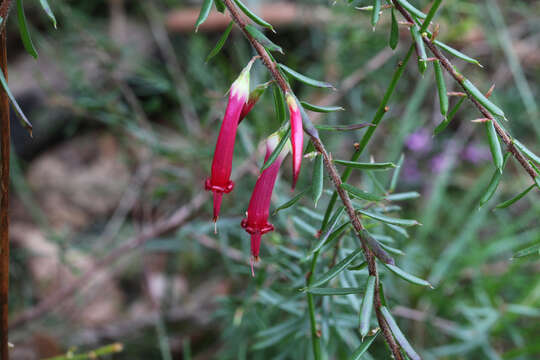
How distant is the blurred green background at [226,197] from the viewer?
1.04 meters

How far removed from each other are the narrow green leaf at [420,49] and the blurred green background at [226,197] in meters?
0.28

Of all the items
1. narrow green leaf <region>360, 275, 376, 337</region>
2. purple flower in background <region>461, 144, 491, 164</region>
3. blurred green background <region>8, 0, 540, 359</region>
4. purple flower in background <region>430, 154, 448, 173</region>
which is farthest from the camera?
purple flower in background <region>461, 144, 491, 164</region>

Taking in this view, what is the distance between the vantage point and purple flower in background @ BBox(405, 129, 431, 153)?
1887 millimetres

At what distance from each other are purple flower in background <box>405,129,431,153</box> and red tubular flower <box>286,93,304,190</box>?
1.60 metres

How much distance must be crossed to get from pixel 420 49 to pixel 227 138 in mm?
Answer: 170

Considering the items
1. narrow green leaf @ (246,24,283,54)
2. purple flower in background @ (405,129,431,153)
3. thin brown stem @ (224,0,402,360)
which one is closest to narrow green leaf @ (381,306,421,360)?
thin brown stem @ (224,0,402,360)

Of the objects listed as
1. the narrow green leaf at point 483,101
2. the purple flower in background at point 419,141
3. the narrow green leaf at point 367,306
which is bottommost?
the purple flower in background at point 419,141

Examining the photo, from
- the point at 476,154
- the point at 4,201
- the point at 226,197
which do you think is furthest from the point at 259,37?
the point at 476,154

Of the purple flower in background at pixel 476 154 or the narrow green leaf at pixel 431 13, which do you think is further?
the purple flower in background at pixel 476 154

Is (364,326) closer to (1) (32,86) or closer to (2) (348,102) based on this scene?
(2) (348,102)

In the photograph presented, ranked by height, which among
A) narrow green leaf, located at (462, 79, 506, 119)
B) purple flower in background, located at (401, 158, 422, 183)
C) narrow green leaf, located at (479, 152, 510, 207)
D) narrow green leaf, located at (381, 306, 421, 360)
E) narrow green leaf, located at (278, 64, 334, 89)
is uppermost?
narrow green leaf, located at (278, 64, 334, 89)

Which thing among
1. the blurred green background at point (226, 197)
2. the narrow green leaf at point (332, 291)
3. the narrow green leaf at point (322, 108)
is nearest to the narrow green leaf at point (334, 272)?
the narrow green leaf at point (332, 291)

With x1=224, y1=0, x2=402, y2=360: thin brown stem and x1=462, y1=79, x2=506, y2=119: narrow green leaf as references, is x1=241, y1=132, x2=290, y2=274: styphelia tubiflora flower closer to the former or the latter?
x1=224, y1=0, x2=402, y2=360: thin brown stem

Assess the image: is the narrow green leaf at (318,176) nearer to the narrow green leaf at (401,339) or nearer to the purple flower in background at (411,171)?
the narrow green leaf at (401,339)
